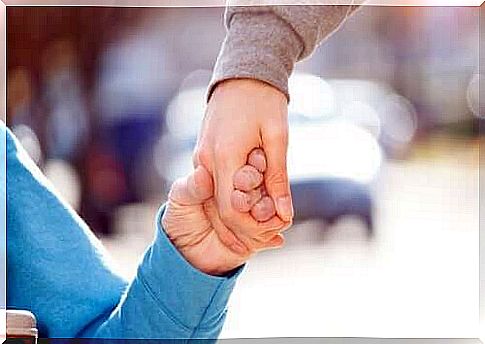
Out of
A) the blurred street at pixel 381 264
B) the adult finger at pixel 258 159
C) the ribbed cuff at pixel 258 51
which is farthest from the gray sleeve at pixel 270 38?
the blurred street at pixel 381 264

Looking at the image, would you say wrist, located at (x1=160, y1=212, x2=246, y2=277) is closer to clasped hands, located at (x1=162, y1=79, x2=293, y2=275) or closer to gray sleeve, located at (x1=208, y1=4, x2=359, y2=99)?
clasped hands, located at (x1=162, y1=79, x2=293, y2=275)

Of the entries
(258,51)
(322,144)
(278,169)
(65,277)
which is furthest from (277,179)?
(65,277)

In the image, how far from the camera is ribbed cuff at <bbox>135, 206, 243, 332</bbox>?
202 cm

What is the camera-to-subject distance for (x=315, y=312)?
6.86 feet

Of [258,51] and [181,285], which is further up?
[258,51]

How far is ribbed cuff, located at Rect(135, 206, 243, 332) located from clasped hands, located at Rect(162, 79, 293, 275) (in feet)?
0.07

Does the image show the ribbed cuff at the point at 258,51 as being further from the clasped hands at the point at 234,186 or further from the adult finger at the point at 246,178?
the adult finger at the point at 246,178

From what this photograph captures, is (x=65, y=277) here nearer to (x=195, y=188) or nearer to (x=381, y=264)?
(x=195, y=188)

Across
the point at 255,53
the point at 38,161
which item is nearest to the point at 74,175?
the point at 38,161

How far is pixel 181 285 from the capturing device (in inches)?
80.0

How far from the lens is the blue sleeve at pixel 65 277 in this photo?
2.07 meters

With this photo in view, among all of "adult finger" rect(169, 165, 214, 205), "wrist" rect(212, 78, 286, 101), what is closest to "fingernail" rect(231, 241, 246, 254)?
"adult finger" rect(169, 165, 214, 205)

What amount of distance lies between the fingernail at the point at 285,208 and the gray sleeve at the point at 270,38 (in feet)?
0.66

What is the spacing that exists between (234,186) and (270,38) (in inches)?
11.0
